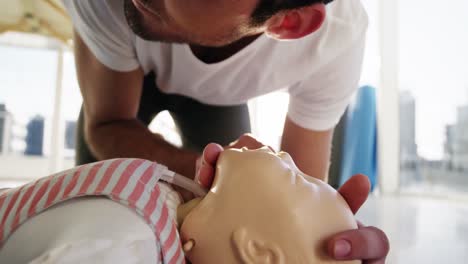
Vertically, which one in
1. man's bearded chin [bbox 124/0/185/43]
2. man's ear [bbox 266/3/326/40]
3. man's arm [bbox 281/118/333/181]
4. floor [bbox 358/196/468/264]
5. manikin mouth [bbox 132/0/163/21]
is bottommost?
floor [bbox 358/196/468/264]

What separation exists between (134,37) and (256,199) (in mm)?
563

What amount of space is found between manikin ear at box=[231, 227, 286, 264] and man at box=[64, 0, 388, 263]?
22cm

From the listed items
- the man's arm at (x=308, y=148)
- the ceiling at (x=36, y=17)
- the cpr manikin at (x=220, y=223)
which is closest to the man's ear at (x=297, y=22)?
the man's arm at (x=308, y=148)

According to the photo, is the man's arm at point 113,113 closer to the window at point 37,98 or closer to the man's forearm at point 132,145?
the man's forearm at point 132,145

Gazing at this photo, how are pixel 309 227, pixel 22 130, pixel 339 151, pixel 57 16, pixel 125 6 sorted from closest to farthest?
1. pixel 309 227
2. pixel 125 6
3. pixel 57 16
4. pixel 339 151
5. pixel 22 130

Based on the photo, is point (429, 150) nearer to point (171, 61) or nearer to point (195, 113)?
point (195, 113)

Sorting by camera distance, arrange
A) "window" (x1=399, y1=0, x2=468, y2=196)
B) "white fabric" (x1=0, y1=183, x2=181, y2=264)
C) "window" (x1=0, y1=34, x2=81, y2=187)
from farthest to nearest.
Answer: "window" (x1=0, y1=34, x2=81, y2=187) → "window" (x1=399, y1=0, x2=468, y2=196) → "white fabric" (x1=0, y1=183, x2=181, y2=264)

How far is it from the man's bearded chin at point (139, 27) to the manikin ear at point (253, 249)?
0.52 metres

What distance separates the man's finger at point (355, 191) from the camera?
0.50m

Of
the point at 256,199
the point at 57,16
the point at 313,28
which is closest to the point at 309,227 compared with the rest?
the point at 256,199

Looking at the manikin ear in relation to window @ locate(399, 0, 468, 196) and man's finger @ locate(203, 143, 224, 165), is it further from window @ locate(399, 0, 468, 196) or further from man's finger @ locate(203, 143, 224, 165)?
window @ locate(399, 0, 468, 196)

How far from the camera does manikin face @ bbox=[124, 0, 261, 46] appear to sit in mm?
746

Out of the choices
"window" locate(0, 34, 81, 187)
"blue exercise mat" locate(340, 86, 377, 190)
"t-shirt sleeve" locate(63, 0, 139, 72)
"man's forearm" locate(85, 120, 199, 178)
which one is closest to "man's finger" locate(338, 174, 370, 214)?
"man's forearm" locate(85, 120, 199, 178)

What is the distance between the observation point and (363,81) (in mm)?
2873
